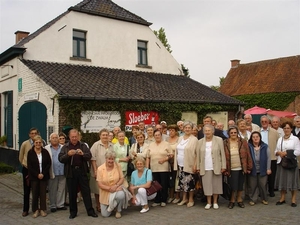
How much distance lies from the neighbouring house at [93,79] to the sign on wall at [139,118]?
0.12 ft

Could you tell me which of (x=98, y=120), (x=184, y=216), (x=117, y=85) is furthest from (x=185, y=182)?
(x=117, y=85)

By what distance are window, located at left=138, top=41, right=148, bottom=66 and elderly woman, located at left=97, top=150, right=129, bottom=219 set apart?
11689 millimetres

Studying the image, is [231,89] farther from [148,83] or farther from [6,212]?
[6,212]

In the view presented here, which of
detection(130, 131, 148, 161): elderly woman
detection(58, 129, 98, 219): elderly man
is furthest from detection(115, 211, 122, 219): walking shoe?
detection(130, 131, 148, 161): elderly woman

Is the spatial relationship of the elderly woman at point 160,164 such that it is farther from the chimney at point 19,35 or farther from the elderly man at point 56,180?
the chimney at point 19,35

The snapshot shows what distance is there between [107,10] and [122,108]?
6890 mm

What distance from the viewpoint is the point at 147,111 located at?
44.9 feet

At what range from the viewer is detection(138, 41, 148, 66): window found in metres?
18.4

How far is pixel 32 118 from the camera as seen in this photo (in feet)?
43.1

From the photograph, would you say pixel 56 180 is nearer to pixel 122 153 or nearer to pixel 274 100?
pixel 122 153

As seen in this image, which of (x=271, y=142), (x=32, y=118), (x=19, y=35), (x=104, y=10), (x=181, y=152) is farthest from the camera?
(x=19, y=35)

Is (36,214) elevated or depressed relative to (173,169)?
depressed

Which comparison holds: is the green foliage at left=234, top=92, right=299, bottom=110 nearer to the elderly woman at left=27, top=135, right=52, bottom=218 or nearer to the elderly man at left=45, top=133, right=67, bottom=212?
the elderly man at left=45, top=133, right=67, bottom=212

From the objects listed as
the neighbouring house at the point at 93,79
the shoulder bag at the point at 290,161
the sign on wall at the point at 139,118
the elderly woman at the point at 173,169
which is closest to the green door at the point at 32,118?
the neighbouring house at the point at 93,79
